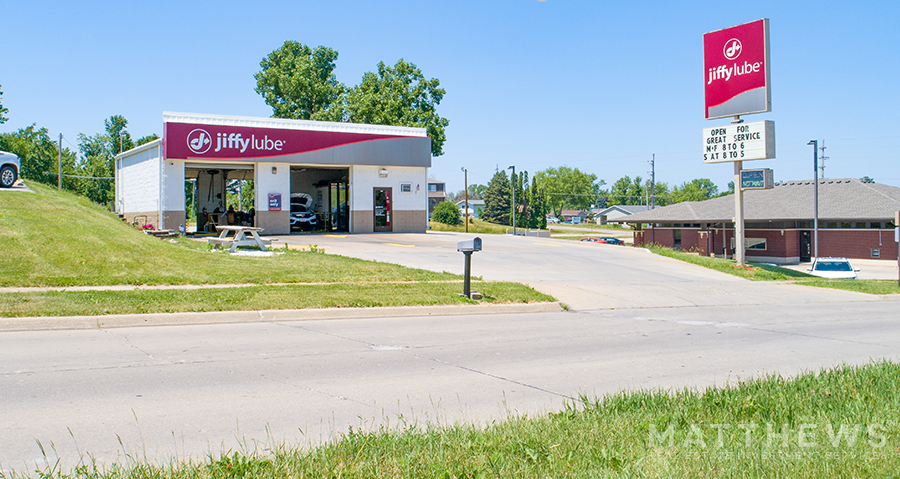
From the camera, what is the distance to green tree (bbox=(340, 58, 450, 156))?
5619cm

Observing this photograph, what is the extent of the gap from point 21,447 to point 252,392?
2.10 meters

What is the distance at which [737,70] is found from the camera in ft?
81.7

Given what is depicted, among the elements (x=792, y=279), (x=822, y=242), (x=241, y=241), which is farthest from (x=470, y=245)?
(x=822, y=242)

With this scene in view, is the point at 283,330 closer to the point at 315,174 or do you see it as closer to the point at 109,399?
the point at 109,399

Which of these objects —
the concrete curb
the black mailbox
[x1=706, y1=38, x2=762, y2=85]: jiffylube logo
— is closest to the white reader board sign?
[x1=706, y1=38, x2=762, y2=85]: jiffylube logo

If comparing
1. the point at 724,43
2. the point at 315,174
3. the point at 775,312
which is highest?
the point at 724,43

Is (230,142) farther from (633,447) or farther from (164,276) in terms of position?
(633,447)

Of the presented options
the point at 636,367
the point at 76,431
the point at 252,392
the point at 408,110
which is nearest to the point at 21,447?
the point at 76,431

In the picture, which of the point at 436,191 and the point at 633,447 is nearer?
the point at 633,447

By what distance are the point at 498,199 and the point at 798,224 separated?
7156cm

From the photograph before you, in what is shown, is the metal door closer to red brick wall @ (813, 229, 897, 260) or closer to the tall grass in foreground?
the tall grass in foreground

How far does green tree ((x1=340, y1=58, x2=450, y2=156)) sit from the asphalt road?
43764mm

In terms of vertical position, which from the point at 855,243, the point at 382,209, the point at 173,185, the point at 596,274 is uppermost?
the point at 173,185

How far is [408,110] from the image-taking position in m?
56.9
